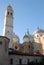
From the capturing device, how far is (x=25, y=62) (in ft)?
110

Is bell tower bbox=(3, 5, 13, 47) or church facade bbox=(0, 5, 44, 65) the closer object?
church facade bbox=(0, 5, 44, 65)

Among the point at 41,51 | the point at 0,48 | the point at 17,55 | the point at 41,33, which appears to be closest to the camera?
the point at 0,48

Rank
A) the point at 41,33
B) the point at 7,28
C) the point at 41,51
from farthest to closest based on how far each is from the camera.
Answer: the point at 41,33
the point at 7,28
the point at 41,51

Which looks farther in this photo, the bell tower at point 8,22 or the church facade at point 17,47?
the bell tower at point 8,22

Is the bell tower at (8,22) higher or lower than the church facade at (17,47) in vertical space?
higher

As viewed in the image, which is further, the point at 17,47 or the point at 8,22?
the point at 8,22

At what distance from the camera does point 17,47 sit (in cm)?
5247

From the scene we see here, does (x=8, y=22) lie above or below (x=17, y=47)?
above

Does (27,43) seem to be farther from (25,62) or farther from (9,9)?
(25,62)

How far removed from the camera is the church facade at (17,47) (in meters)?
31.8

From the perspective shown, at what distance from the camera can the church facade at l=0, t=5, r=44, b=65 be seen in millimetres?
31812

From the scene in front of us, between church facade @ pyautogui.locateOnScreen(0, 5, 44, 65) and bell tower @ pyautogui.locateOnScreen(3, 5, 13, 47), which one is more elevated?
bell tower @ pyautogui.locateOnScreen(3, 5, 13, 47)

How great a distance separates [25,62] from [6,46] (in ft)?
16.0

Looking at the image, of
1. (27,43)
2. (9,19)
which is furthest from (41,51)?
(9,19)
